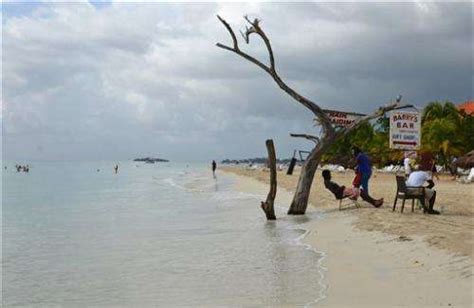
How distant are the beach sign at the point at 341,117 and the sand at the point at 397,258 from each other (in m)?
2.64

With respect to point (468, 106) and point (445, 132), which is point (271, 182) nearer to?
point (445, 132)

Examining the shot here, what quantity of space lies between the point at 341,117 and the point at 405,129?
1.74m

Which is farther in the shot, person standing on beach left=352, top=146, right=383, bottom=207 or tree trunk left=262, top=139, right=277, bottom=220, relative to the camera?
person standing on beach left=352, top=146, right=383, bottom=207

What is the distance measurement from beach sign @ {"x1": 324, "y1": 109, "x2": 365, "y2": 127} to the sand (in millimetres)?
2637

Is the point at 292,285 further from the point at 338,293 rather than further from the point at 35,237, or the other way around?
the point at 35,237

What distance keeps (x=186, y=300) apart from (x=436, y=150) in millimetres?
44640

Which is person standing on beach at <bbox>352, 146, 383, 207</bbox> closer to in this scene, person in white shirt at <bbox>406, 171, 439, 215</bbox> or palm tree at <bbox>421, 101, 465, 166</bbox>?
person in white shirt at <bbox>406, 171, 439, 215</bbox>

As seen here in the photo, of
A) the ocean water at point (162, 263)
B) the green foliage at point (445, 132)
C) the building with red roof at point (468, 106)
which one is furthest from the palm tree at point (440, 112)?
the ocean water at point (162, 263)

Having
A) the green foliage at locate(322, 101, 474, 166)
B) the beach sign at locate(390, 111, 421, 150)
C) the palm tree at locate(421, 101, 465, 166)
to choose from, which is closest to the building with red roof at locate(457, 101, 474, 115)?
the green foliage at locate(322, 101, 474, 166)

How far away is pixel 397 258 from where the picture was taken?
853 centimetres

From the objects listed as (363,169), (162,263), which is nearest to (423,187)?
(363,169)

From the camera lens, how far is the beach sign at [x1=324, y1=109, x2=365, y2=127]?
15.5m

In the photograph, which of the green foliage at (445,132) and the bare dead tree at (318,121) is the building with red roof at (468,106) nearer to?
the green foliage at (445,132)

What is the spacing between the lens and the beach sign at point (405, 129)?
15.6 metres
